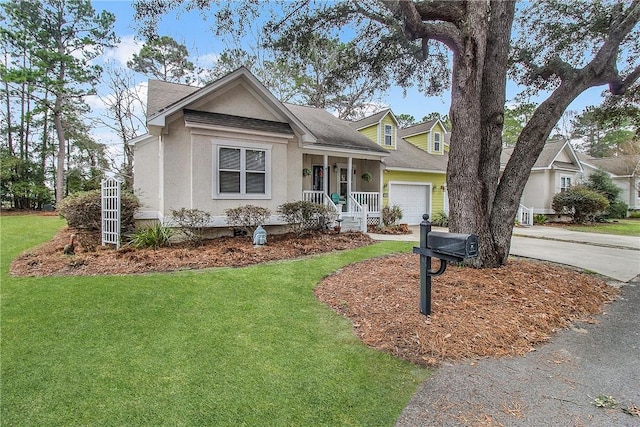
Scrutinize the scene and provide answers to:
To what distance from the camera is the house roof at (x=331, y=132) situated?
13.7 metres

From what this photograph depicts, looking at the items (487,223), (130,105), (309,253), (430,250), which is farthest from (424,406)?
(130,105)

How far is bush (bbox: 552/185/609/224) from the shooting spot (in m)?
19.5

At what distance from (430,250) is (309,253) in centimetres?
511

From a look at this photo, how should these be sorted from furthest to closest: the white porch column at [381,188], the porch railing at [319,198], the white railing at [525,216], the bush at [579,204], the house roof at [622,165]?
the house roof at [622,165] < the bush at [579,204] < the white railing at [525,216] < the white porch column at [381,188] < the porch railing at [319,198]

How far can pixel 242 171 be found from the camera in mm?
10289

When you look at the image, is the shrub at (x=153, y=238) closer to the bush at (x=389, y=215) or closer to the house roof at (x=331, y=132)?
the house roof at (x=331, y=132)

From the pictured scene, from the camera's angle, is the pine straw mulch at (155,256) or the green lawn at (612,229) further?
the green lawn at (612,229)

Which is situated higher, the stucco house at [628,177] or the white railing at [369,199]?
the stucco house at [628,177]

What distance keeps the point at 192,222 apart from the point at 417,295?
6586 mm

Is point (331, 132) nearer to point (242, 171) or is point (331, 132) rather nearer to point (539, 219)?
point (242, 171)

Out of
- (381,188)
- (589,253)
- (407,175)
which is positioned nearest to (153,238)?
(381,188)

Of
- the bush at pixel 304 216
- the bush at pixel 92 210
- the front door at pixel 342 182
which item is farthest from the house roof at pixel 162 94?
the front door at pixel 342 182

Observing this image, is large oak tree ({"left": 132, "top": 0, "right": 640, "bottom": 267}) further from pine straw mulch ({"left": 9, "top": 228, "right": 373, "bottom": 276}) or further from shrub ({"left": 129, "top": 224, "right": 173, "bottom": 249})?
shrub ({"left": 129, "top": 224, "right": 173, "bottom": 249})

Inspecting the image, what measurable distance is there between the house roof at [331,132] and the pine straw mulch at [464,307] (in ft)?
25.6
